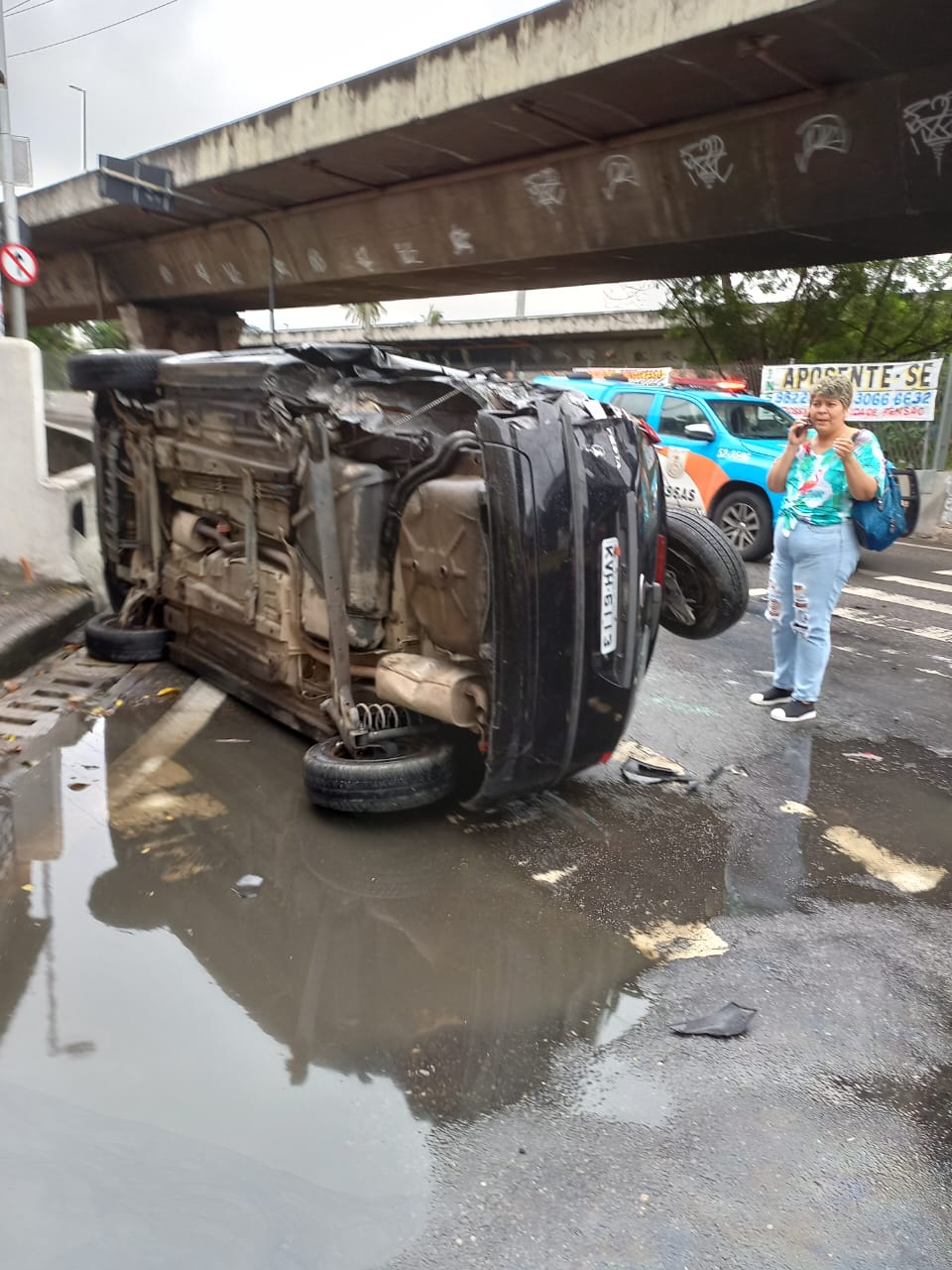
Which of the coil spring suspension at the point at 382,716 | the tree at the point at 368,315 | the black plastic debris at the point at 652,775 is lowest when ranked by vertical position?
the black plastic debris at the point at 652,775

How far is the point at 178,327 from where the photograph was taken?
2355 cm

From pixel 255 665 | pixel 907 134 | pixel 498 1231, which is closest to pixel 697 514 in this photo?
pixel 255 665

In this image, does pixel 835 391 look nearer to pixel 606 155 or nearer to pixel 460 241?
pixel 606 155

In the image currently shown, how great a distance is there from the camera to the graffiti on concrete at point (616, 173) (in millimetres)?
10859

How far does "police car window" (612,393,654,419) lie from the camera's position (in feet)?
37.3

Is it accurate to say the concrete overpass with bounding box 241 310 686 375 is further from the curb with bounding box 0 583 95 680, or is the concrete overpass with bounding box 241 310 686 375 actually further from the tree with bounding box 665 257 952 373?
the curb with bounding box 0 583 95 680

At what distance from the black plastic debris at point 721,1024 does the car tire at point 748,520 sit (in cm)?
806

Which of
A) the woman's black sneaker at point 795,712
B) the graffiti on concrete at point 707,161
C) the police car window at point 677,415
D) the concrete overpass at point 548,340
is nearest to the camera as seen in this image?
the woman's black sneaker at point 795,712

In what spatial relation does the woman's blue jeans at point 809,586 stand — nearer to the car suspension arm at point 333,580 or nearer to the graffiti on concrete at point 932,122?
the car suspension arm at point 333,580

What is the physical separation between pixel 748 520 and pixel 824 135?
154 inches

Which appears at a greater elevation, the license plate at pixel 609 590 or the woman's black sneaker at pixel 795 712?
the license plate at pixel 609 590

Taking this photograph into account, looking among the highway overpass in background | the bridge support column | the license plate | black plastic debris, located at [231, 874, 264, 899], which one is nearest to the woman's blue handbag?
the license plate

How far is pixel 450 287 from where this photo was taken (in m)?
17.2

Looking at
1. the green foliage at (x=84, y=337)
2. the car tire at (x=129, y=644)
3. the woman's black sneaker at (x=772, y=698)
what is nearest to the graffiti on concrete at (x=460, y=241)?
the car tire at (x=129, y=644)
